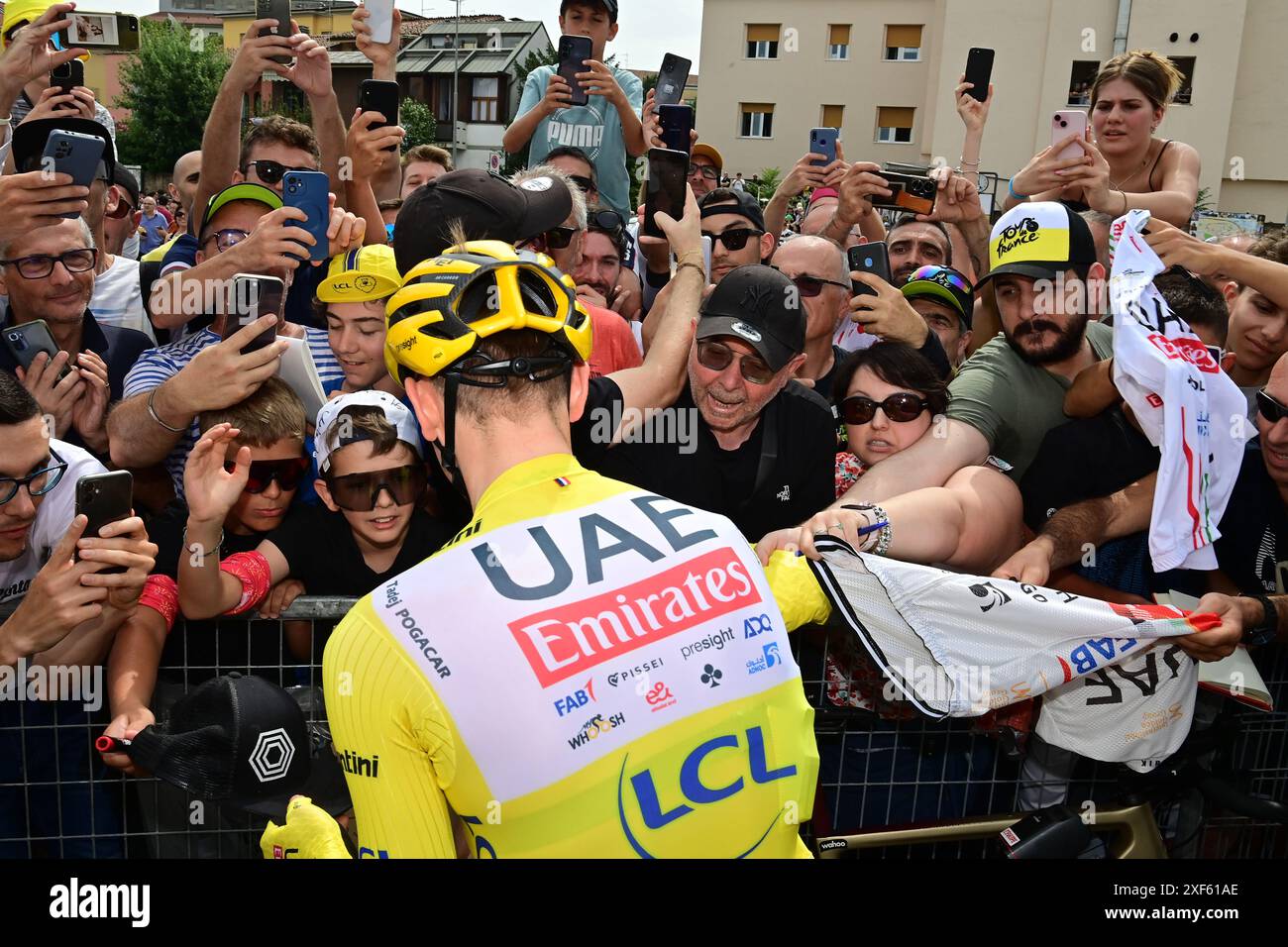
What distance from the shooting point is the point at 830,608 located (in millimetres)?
2945

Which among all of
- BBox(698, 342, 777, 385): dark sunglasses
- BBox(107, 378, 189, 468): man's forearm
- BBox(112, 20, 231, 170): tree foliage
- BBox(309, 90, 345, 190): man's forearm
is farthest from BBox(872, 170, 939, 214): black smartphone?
BBox(112, 20, 231, 170): tree foliage

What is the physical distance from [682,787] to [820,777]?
5.34 ft

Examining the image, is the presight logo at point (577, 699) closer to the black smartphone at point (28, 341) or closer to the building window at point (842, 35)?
the black smartphone at point (28, 341)

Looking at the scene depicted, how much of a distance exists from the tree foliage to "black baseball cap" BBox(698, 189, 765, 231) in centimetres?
5003

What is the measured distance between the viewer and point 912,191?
5480 mm

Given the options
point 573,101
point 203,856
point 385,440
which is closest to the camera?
point 203,856

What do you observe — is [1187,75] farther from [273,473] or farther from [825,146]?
[273,473]

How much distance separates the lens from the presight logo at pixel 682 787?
6.22 feet

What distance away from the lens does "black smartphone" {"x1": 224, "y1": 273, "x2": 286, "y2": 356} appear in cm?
373

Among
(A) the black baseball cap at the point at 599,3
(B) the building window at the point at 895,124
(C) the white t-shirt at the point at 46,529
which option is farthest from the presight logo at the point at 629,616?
(B) the building window at the point at 895,124
